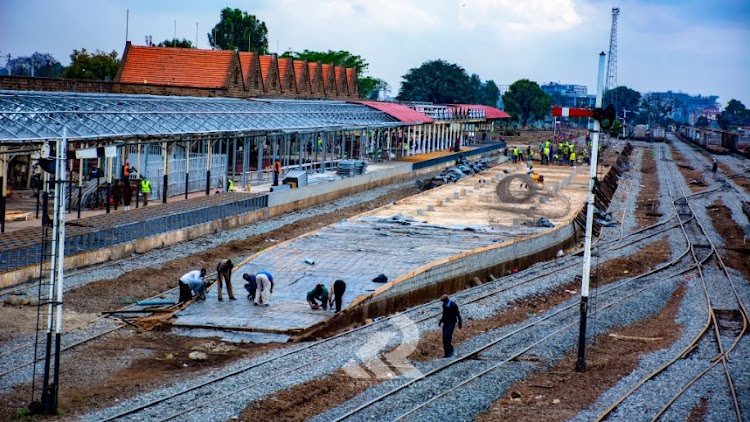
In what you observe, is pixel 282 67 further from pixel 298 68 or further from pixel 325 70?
pixel 325 70

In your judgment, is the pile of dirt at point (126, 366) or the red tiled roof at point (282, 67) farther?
the red tiled roof at point (282, 67)

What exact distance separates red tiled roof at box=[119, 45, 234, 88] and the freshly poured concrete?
71.1ft

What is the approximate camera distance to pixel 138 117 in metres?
35.1

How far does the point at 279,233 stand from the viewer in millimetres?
34625

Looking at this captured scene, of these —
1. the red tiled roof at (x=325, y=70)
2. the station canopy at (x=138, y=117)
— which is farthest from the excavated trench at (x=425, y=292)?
the red tiled roof at (x=325, y=70)

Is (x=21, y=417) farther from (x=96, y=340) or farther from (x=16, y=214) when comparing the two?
(x=16, y=214)

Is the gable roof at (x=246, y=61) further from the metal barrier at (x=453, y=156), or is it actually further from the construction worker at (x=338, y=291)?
the construction worker at (x=338, y=291)

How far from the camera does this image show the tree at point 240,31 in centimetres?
11331

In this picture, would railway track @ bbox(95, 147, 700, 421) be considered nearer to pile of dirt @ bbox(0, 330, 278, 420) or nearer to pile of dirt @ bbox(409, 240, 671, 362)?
pile of dirt @ bbox(0, 330, 278, 420)

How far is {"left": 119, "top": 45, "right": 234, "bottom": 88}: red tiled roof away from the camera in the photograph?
61.8 meters

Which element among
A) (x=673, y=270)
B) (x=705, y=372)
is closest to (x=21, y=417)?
(x=705, y=372)

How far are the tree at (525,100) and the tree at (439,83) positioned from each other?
7.91 meters

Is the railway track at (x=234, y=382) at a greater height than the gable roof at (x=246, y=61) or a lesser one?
lesser

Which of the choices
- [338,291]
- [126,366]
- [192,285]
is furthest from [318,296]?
[126,366]
